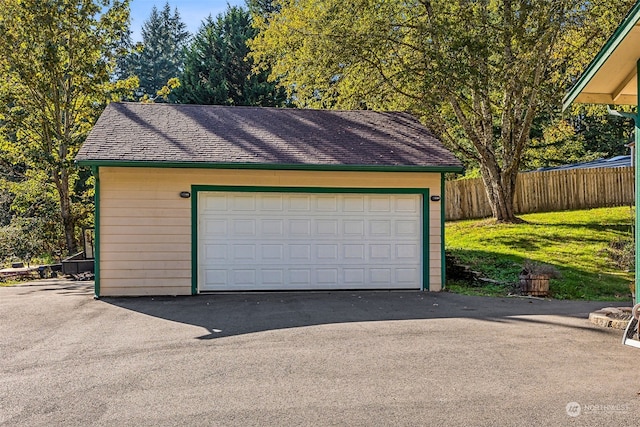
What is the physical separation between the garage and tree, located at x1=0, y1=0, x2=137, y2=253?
254 inches

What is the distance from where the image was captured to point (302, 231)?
11312 millimetres

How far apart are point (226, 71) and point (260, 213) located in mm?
18421

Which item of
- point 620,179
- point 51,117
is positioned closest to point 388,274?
point 51,117

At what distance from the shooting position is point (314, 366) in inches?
222

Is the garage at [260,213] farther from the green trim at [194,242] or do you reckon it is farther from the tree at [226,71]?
the tree at [226,71]

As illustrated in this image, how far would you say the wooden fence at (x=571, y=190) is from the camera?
23.2 metres

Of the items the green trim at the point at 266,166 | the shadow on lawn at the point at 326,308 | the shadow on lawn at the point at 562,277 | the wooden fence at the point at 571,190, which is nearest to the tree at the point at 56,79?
the green trim at the point at 266,166

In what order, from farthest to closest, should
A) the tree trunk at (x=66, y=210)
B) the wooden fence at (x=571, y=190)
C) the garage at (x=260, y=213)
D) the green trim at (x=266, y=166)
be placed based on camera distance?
the wooden fence at (x=571, y=190) → the tree trunk at (x=66, y=210) → the garage at (x=260, y=213) → the green trim at (x=266, y=166)

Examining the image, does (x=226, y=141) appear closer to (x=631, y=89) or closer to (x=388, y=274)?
(x=388, y=274)

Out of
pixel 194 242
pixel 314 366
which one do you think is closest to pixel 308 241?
pixel 194 242

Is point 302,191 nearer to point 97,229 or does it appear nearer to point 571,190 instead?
point 97,229

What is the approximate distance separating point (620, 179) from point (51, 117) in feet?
67.0

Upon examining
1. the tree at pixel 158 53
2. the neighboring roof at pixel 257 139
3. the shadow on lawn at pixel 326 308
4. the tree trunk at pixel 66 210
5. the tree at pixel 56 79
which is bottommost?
the shadow on lawn at pixel 326 308

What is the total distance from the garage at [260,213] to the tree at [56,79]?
21.1 feet
